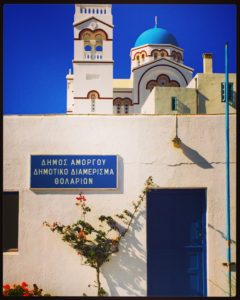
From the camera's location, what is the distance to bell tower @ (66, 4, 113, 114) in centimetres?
2314

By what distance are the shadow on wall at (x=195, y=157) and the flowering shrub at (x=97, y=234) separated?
2.82 feet

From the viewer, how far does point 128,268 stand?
6.12 m

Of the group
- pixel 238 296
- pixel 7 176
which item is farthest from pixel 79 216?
pixel 238 296

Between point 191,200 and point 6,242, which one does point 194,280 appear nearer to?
point 191,200

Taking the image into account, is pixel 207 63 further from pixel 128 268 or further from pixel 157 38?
pixel 157 38

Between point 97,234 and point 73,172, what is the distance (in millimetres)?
1253

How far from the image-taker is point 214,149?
20.4 ft

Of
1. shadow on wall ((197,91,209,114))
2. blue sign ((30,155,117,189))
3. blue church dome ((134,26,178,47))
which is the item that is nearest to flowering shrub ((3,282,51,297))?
blue sign ((30,155,117,189))

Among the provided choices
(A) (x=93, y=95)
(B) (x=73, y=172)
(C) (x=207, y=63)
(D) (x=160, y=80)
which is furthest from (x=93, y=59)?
(B) (x=73, y=172)

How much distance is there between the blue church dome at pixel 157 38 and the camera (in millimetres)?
32281

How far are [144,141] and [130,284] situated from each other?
2.71 metres

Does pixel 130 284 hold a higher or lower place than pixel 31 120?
lower

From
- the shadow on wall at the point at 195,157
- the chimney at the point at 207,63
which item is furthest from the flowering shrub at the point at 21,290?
the chimney at the point at 207,63

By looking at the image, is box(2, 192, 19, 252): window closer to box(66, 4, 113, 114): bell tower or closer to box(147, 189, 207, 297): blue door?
box(147, 189, 207, 297): blue door
